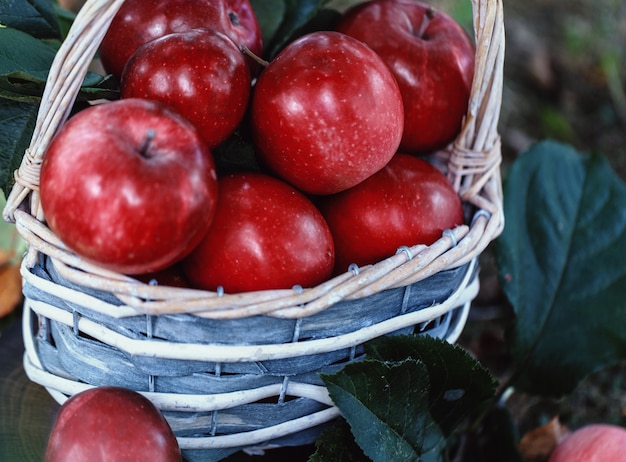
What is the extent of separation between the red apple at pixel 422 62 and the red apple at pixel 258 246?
0.26 meters

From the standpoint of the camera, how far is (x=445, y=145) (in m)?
0.96

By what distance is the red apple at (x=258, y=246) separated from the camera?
27.3 inches

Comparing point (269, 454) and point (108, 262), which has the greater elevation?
point (108, 262)

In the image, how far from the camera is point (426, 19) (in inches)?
37.7

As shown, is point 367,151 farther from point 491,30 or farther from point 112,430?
point 112,430

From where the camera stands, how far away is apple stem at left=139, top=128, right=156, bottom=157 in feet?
2.03

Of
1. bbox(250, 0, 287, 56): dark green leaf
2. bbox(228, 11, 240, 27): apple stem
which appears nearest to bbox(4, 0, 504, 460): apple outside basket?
bbox(228, 11, 240, 27): apple stem

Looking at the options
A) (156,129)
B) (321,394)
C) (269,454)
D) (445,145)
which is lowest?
(269,454)

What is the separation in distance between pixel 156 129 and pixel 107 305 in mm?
175

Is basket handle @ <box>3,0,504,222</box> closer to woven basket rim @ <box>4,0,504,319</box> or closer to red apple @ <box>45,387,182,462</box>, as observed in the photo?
woven basket rim @ <box>4,0,504,319</box>

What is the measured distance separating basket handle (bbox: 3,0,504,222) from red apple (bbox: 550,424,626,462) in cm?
33

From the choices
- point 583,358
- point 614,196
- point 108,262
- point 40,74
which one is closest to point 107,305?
point 108,262

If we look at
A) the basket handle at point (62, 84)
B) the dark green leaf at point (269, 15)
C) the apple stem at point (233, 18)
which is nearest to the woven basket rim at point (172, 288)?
the basket handle at point (62, 84)

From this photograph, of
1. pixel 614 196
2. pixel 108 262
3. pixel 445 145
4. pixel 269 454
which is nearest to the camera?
pixel 108 262
